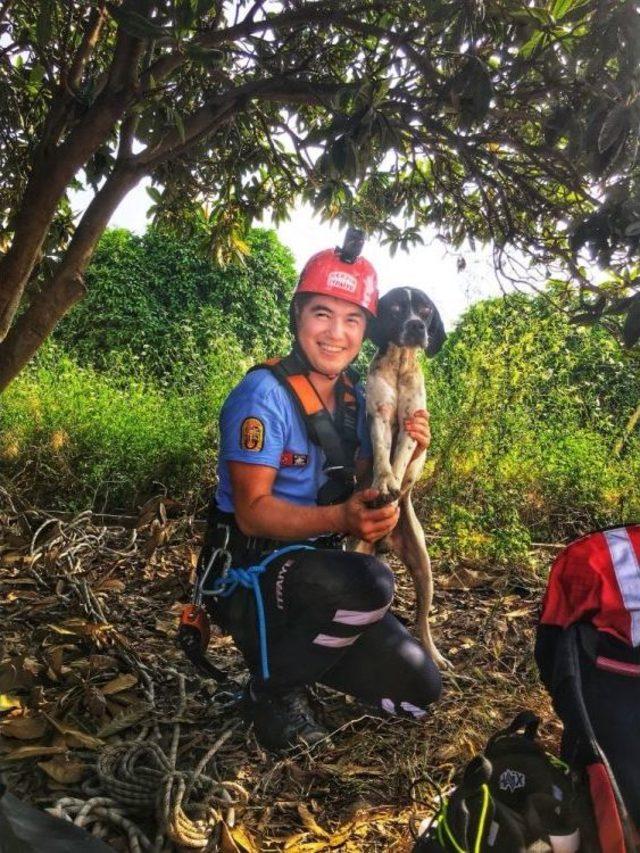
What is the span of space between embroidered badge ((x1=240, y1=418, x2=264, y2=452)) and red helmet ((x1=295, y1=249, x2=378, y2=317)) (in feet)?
1.69

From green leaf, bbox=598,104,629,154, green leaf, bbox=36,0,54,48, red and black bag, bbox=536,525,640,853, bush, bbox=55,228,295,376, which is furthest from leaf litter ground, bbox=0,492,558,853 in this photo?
bush, bbox=55,228,295,376

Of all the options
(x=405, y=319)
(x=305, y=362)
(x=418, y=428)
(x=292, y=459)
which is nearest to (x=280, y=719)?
(x=292, y=459)

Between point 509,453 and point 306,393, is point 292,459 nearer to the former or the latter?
point 306,393

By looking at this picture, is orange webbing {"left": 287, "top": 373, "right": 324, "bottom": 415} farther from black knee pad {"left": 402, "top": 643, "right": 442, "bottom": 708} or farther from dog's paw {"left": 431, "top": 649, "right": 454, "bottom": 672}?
dog's paw {"left": 431, "top": 649, "right": 454, "bottom": 672}

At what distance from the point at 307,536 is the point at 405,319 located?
0.88 m

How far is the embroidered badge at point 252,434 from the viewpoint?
2.35 meters

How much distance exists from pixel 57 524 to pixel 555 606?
319cm

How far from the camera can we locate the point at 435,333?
2.67m

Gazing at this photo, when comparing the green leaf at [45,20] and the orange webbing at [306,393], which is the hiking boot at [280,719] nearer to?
the orange webbing at [306,393]

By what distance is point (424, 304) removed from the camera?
258 cm

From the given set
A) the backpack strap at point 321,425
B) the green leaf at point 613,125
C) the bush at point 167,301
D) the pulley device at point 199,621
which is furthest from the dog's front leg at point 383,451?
the bush at point 167,301

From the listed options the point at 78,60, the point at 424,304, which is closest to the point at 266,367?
the point at 424,304

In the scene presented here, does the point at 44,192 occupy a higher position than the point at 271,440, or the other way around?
the point at 44,192

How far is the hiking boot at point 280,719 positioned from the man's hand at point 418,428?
1004mm
